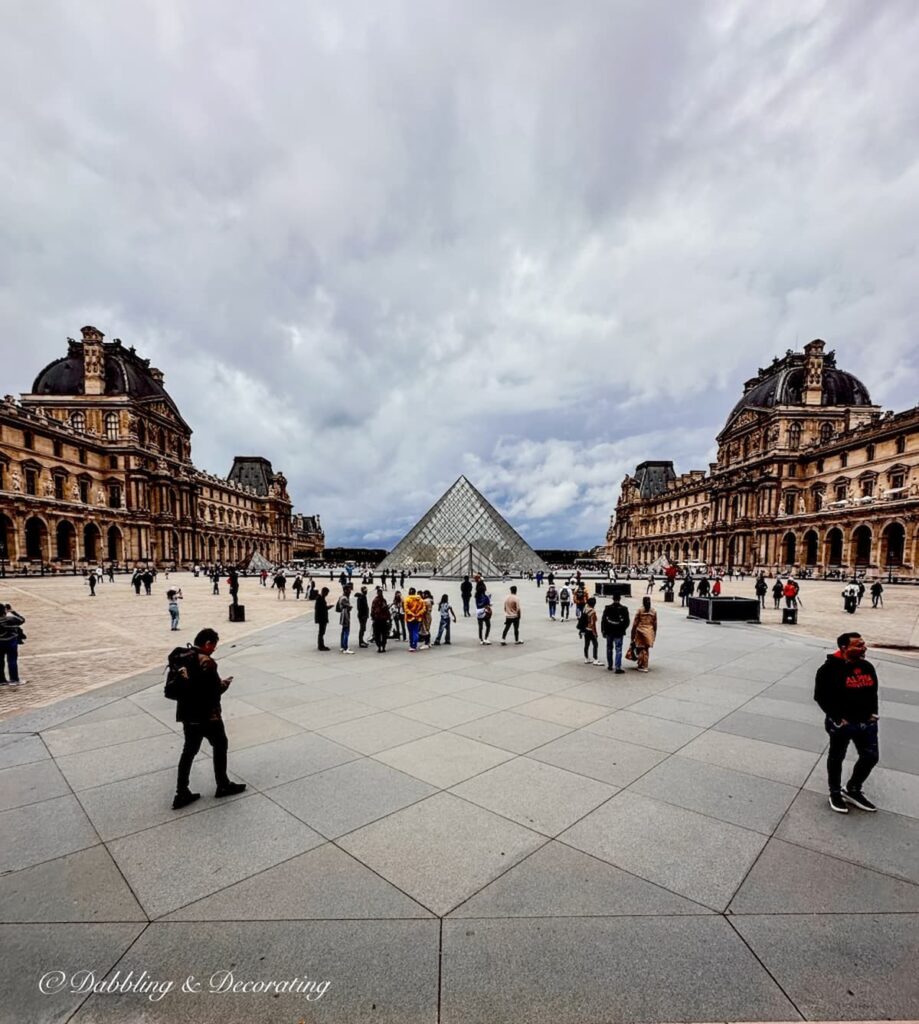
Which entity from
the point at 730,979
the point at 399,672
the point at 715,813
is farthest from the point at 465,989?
the point at 399,672

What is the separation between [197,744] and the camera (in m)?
3.81

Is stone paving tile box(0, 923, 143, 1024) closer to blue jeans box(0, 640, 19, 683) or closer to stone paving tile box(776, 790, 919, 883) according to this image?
stone paving tile box(776, 790, 919, 883)

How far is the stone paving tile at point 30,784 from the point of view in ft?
13.1

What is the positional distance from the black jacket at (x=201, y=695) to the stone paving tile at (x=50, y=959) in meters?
1.35

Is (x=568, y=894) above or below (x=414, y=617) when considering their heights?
below

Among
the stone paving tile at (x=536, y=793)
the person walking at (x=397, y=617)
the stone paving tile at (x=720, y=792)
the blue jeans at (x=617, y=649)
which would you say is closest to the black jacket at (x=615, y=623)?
the blue jeans at (x=617, y=649)

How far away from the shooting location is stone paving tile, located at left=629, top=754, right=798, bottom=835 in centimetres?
376

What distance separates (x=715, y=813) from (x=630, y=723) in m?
1.99

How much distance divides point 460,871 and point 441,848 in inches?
10.6

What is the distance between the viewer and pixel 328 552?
112812 millimetres

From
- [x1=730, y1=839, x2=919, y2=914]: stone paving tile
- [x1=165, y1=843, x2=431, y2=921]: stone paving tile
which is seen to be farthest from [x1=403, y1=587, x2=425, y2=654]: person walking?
[x1=730, y1=839, x2=919, y2=914]: stone paving tile

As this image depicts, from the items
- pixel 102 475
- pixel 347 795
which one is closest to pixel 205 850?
pixel 347 795

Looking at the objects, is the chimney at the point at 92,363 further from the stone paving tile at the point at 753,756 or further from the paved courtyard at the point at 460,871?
the stone paving tile at the point at 753,756

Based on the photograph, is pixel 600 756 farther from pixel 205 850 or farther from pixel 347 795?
pixel 205 850
